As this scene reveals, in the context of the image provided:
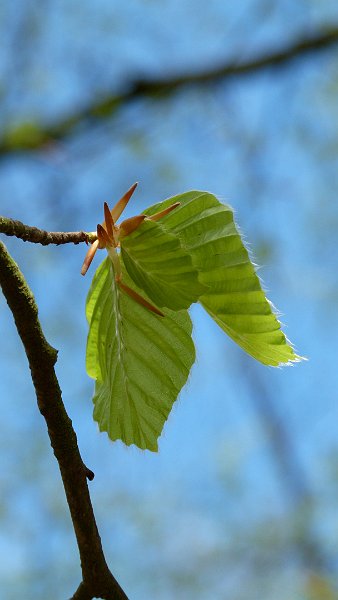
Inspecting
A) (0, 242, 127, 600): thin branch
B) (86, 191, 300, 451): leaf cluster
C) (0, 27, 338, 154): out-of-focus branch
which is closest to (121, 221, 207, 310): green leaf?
(86, 191, 300, 451): leaf cluster

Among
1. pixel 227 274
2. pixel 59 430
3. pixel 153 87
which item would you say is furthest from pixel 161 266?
pixel 153 87

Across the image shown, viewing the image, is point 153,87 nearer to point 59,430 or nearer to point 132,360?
point 132,360

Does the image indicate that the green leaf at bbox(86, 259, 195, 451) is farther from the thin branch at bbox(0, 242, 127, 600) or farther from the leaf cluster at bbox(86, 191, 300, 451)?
the thin branch at bbox(0, 242, 127, 600)

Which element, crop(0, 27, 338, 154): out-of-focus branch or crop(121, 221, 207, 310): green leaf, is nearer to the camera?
crop(121, 221, 207, 310): green leaf

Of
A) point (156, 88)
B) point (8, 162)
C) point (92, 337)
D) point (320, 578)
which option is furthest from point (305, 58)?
point (92, 337)

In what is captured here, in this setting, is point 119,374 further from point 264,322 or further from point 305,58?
point 305,58

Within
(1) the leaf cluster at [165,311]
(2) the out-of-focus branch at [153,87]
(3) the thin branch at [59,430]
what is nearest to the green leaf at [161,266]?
(1) the leaf cluster at [165,311]
